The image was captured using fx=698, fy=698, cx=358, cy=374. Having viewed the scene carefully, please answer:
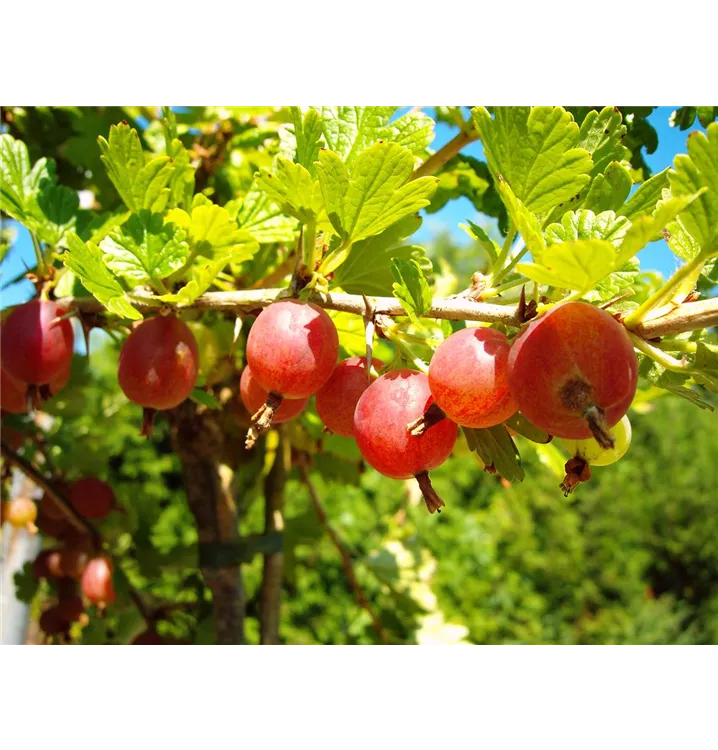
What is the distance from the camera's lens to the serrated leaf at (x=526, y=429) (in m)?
0.45

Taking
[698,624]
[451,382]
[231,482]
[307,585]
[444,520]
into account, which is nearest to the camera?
[451,382]

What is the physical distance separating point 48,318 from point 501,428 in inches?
14.7

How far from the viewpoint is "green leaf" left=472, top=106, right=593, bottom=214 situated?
1.44ft

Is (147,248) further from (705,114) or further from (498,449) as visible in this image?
(705,114)

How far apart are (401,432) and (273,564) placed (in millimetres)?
821

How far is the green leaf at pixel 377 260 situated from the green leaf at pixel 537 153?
106 mm

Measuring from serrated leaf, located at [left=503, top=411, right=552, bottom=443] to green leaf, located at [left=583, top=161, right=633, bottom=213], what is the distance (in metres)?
0.16

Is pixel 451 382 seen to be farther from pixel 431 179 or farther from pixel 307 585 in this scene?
pixel 307 585

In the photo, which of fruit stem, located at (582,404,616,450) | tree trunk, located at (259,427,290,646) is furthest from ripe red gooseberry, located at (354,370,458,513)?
tree trunk, located at (259,427,290,646)

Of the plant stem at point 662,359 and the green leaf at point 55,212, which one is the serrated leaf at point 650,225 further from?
the green leaf at point 55,212

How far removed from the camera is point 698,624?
377cm

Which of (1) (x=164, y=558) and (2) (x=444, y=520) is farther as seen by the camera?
(2) (x=444, y=520)
